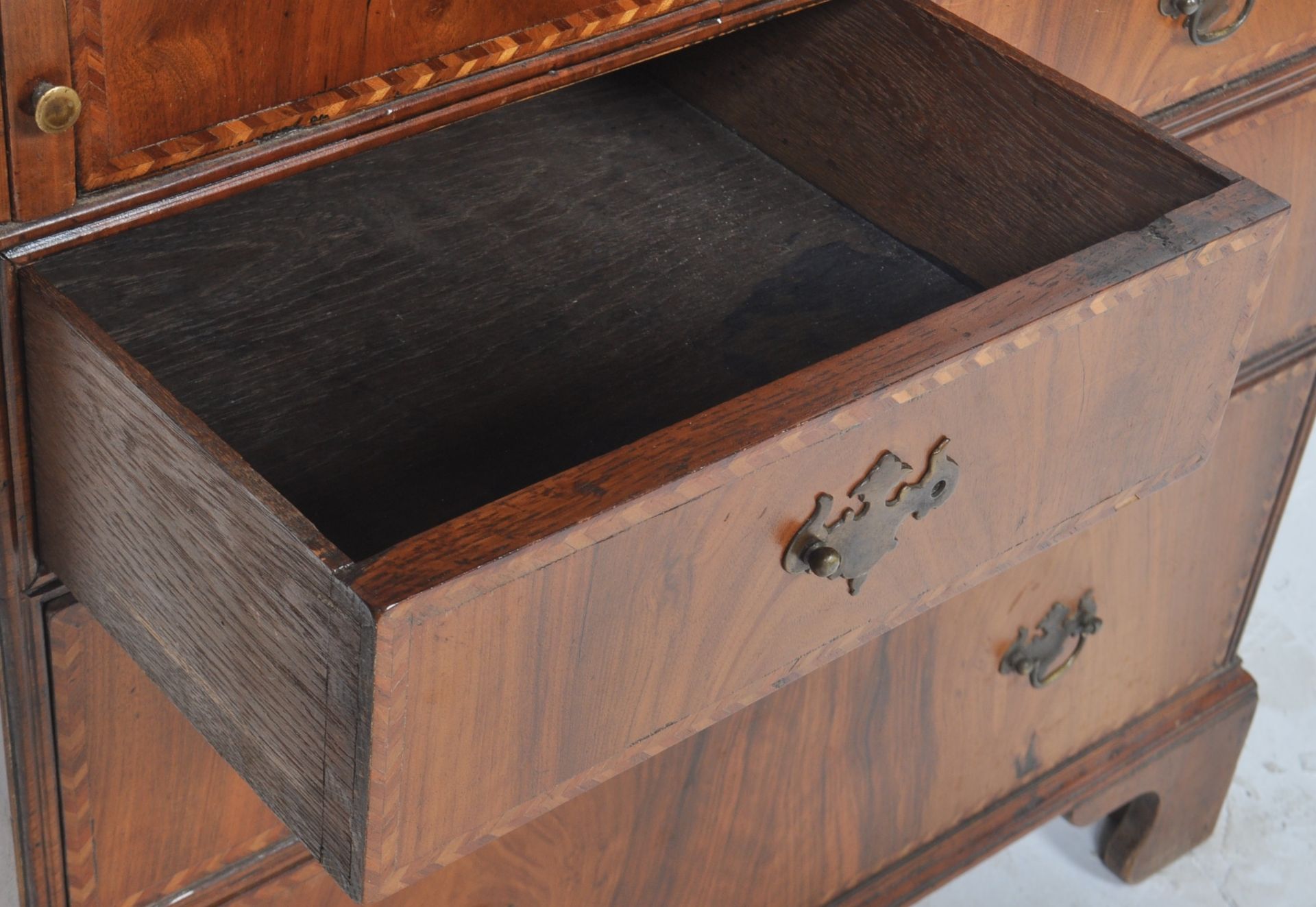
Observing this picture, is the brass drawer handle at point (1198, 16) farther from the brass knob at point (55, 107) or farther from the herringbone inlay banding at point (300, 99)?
the brass knob at point (55, 107)

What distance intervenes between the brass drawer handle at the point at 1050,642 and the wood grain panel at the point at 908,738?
0.5 inches

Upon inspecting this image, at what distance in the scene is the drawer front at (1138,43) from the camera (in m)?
0.99

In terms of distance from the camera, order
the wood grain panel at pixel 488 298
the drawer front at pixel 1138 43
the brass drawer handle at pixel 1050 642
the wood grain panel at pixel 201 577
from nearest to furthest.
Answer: the wood grain panel at pixel 201 577 < the wood grain panel at pixel 488 298 < the drawer front at pixel 1138 43 < the brass drawer handle at pixel 1050 642

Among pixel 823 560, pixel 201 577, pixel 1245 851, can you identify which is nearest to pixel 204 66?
pixel 201 577

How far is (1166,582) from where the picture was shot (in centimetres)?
138

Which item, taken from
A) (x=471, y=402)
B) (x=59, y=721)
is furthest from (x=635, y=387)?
(x=59, y=721)

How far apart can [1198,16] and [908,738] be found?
526 mm

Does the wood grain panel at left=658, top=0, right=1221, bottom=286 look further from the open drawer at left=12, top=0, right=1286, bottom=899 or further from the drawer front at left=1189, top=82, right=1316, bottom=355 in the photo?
the drawer front at left=1189, top=82, right=1316, bottom=355

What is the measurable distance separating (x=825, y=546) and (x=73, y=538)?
1.04ft

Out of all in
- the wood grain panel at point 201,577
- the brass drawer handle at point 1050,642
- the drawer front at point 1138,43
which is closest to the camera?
the wood grain panel at point 201,577

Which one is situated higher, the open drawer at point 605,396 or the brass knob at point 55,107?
the brass knob at point 55,107

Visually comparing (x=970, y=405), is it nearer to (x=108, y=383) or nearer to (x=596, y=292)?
(x=596, y=292)

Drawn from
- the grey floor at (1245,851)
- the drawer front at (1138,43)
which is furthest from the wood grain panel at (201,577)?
the grey floor at (1245,851)

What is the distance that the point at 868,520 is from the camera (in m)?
0.69
